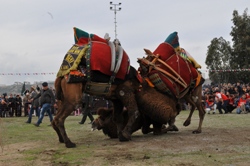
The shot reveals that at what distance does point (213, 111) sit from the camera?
878 inches

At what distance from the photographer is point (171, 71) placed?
33.2 ft

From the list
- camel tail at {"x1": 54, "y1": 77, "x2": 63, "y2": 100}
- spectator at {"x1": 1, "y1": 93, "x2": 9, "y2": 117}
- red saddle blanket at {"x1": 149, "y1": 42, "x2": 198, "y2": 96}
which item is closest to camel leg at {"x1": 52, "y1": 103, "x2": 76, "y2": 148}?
camel tail at {"x1": 54, "y1": 77, "x2": 63, "y2": 100}

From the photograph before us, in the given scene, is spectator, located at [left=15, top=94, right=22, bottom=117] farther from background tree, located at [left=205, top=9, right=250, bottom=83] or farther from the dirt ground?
background tree, located at [left=205, top=9, right=250, bottom=83]

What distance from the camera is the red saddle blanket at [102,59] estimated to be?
8.40 metres

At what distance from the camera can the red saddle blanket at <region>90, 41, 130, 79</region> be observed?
8.40 m

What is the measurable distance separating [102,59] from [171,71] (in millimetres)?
2427

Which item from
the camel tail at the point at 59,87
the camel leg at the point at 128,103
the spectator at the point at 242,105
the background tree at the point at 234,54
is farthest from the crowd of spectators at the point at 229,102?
the background tree at the point at 234,54

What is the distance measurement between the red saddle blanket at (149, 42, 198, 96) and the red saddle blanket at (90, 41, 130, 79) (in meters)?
1.36

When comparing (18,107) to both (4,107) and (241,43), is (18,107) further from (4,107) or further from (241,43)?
(241,43)

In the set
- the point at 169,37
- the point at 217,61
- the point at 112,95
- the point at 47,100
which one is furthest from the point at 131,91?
the point at 217,61

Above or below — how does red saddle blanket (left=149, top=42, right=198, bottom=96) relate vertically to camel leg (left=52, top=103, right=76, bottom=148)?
above

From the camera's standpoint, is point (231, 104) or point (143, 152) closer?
point (143, 152)

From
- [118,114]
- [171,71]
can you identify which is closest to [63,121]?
[118,114]

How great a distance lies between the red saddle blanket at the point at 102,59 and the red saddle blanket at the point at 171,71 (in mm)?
1357
